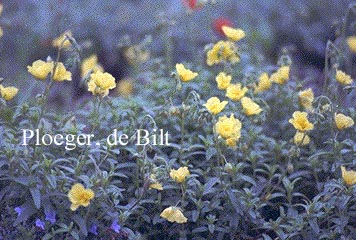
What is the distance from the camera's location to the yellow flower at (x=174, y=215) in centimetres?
264

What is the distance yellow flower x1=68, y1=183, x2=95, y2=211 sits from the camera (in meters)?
2.58

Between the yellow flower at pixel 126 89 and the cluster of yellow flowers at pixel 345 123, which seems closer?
the cluster of yellow flowers at pixel 345 123

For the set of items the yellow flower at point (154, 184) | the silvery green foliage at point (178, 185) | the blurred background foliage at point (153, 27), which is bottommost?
the blurred background foliage at point (153, 27)

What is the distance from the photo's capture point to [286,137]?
11.4 ft

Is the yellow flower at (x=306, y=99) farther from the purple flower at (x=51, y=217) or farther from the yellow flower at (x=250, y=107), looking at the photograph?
the purple flower at (x=51, y=217)

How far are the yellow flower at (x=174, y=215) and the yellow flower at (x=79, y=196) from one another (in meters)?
0.26

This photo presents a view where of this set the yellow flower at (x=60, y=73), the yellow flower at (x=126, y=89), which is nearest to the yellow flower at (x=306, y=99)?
the yellow flower at (x=60, y=73)

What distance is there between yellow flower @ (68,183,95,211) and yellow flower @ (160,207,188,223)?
264mm

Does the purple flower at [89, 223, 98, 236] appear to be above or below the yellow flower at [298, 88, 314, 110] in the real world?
below

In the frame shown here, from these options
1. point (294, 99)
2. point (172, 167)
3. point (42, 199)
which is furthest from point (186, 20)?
point (42, 199)

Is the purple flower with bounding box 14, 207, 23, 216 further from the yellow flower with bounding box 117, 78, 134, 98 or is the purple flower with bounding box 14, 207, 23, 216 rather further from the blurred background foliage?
the blurred background foliage

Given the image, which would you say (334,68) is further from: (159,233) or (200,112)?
(159,233)

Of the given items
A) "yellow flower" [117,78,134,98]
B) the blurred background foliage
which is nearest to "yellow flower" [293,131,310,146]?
"yellow flower" [117,78,134,98]

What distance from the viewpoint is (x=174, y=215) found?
2.65m
